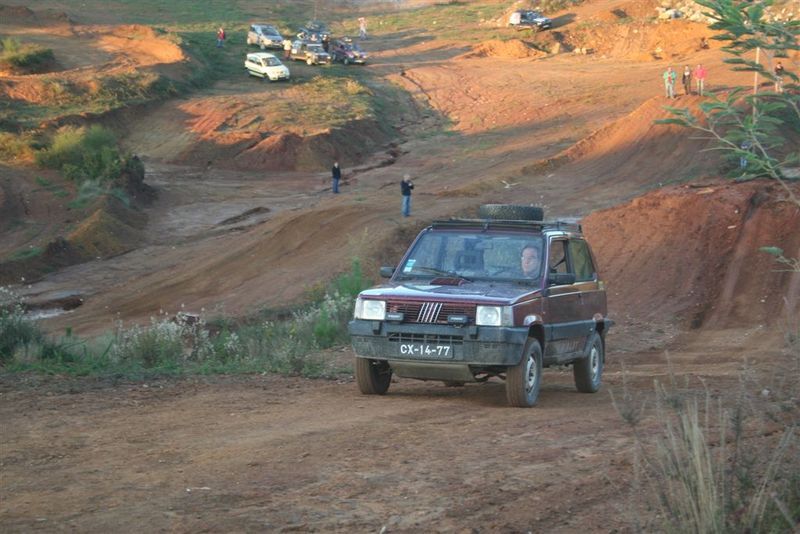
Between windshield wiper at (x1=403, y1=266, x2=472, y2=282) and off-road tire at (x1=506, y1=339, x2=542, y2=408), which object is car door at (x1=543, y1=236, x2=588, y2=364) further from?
windshield wiper at (x1=403, y1=266, x2=472, y2=282)

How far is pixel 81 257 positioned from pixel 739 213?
19.4 meters

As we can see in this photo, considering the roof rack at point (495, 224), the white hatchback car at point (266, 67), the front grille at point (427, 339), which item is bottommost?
the front grille at point (427, 339)

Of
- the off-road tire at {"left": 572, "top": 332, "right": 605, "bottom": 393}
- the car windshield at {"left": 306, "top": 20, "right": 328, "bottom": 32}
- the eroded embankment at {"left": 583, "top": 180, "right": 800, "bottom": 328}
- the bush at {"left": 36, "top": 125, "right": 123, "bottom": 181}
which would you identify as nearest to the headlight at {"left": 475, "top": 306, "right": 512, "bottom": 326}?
the off-road tire at {"left": 572, "top": 332, "right": 605, "bottom": 393}

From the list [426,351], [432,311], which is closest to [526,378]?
[426,351]

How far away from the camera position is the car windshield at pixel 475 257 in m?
11.0

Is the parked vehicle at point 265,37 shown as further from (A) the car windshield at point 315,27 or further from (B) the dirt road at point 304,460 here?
(B) the dirt road at point 304,460

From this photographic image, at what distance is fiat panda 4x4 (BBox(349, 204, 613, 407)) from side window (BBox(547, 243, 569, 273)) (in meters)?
0.01

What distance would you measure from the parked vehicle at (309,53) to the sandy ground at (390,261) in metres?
4.30

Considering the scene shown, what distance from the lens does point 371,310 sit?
10352 mm

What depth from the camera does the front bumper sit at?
995 cm

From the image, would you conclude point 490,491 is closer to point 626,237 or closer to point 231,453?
point 231,453

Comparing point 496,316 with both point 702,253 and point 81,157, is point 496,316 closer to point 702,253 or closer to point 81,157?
point 702,253

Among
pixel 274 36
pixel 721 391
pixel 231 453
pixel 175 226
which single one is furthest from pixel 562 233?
pixel 274 36

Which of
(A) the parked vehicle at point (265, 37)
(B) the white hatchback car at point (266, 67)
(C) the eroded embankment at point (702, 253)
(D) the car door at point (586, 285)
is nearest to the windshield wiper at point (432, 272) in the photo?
(D) the car door at point (586, 285)
